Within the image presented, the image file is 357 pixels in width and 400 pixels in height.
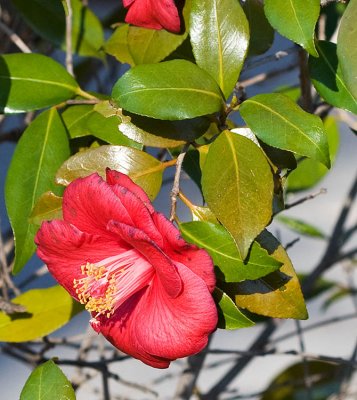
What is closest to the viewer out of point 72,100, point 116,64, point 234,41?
point 234,41

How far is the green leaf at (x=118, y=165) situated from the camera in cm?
91

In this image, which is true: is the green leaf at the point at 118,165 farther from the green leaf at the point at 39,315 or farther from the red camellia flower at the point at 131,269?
the green leaf at the point at 39,315

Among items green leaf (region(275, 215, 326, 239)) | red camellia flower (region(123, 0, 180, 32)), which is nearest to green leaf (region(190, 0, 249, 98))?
red camellia flower (region(123, 0, 180, 32))

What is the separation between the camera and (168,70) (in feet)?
2.95

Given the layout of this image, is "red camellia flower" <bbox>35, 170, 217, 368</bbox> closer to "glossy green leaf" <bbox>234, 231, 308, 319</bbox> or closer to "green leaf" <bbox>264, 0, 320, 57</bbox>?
"glossy green leaf" <bbox>234, 231, 308, 319</bbox>

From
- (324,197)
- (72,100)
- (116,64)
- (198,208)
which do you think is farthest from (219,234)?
(324,197)

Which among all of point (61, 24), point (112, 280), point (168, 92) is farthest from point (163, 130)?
point (61, 24)

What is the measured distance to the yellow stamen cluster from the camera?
895mm

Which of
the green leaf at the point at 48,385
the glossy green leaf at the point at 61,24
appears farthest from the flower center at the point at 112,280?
the glossy green leaf at the point at 61,24

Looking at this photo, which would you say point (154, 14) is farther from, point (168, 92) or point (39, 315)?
point (39, 315)

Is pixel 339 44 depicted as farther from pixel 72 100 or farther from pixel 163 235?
pixel 72 100

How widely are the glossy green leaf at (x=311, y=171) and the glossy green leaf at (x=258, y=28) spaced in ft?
2.47

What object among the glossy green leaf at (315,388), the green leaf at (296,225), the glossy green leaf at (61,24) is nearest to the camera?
the glossy green leaf at (61,24)

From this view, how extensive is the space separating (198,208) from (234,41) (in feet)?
0.57
